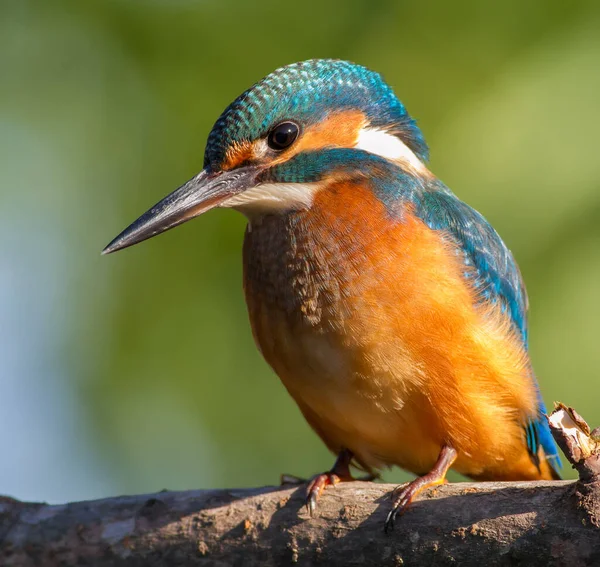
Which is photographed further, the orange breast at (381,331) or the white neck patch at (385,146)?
the white neck patch at (385,146)

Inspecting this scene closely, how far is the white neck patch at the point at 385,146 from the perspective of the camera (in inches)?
171

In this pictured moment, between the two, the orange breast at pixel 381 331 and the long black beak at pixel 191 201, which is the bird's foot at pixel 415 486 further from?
the long black beak at pixel 191 201

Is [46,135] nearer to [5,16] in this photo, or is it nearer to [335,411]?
[5,16]

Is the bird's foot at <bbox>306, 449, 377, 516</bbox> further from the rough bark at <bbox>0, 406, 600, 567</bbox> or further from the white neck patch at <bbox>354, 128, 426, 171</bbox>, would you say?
the white neck patch at <bbox>354, 128, 426, 171</bbox>

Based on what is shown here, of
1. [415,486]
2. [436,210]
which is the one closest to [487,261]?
[436,210]

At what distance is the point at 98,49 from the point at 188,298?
1645 millimetres

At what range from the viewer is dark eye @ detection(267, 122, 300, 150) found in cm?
409

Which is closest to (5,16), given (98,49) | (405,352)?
(98,49)

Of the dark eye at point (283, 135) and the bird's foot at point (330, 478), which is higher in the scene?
the dark eye at point (283, 135)

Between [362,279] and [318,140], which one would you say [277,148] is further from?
[362,279]

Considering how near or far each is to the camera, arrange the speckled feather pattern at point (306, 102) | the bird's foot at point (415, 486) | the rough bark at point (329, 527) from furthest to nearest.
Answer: the speckled feather pattern at point (306, 102), the bird's foot at point (415, 486), the rough bark at point (329, 527)

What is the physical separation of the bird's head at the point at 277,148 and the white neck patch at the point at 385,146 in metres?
0.01

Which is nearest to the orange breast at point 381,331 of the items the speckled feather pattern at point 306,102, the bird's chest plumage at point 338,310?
the bird's chest plumage at point 338,310

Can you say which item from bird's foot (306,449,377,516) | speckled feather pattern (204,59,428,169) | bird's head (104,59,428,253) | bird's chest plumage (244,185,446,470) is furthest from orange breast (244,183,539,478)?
speckled feather pattern (204,59,428,169)
